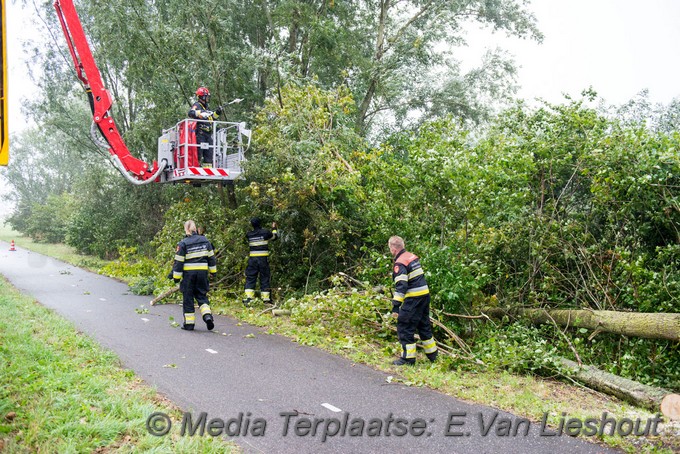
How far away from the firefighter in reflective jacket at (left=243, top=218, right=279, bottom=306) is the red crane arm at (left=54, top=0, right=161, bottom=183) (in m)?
2.83

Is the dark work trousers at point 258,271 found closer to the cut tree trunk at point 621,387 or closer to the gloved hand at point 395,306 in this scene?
the gloved hand at point 395,306

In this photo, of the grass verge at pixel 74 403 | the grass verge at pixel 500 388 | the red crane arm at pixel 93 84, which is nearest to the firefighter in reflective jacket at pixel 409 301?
the grass verge at pixel 500 388

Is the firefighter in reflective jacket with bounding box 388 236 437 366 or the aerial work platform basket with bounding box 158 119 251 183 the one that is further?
the aerial work platform basket with bounding box 158 119 251 183

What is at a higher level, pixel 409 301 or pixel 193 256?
pixel 193 256

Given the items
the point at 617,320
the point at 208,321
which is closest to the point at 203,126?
the point at 208,321

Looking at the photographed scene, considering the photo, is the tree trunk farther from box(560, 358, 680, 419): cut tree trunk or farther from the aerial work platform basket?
the aerial work platform basket

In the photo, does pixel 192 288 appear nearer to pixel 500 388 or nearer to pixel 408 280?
pixel 408 280

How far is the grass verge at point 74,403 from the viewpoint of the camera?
13.4ft

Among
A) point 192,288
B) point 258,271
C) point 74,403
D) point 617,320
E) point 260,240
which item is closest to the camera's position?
point 74,403

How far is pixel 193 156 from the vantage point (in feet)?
36.8

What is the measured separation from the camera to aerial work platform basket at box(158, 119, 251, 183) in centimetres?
1108

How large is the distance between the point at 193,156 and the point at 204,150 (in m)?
→ 0.37

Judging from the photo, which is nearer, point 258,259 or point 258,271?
Result: point 258,259

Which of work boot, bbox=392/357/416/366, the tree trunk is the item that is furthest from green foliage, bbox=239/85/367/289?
work boot, bbox=392/357/416/366
